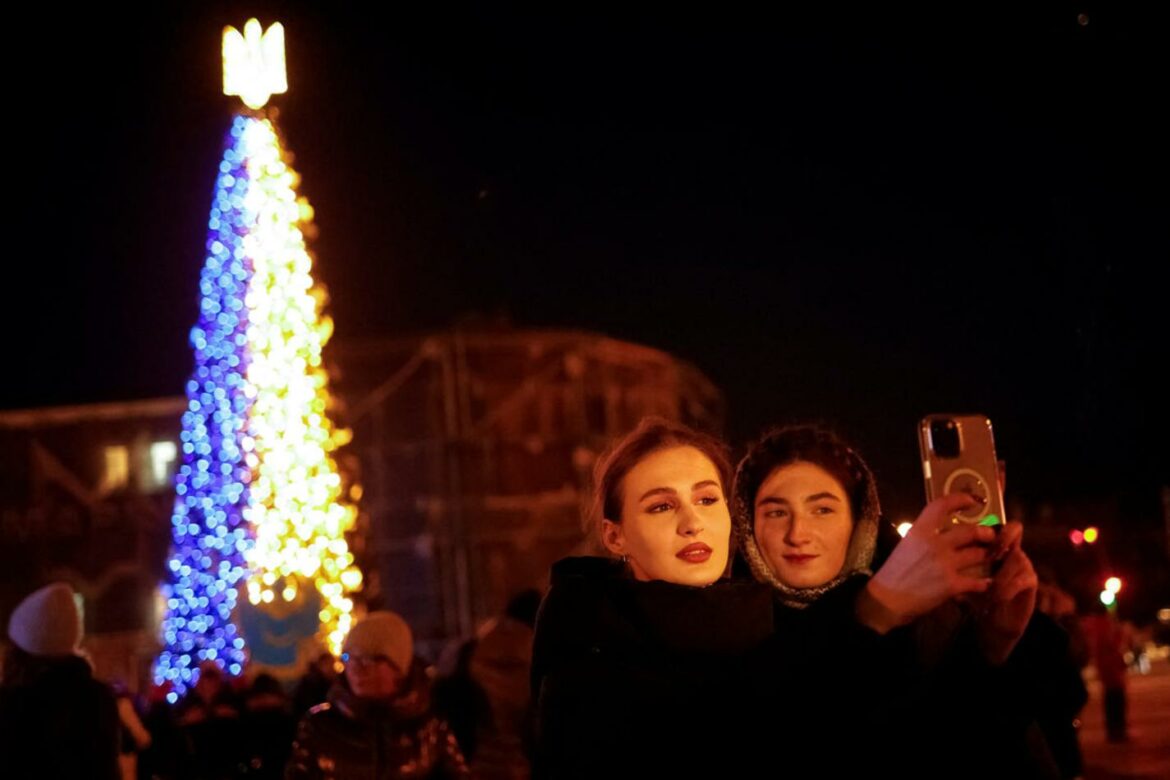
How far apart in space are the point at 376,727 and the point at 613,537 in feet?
10.4

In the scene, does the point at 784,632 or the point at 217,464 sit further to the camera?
the point at 217,464

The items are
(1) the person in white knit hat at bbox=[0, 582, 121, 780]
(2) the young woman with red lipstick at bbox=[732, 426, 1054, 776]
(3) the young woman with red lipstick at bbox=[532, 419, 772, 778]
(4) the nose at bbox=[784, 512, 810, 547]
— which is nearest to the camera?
(2) the young woman with red lipstick at bbox=[732, 426, 1054, 776]

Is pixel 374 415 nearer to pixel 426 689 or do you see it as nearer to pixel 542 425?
pixel 542 425

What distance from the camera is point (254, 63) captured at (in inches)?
720

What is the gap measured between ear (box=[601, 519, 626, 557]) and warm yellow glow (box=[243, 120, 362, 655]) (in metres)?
18.1

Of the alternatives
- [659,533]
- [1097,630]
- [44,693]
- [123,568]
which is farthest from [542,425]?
[659,533]

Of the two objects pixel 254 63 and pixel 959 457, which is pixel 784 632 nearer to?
pixel 959 457

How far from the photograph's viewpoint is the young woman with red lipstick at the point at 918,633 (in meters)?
2.29

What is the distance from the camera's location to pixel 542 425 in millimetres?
46312

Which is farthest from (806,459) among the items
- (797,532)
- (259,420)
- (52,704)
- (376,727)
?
(259,420)

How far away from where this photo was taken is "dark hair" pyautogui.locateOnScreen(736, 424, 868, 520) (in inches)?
118

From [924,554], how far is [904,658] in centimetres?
23

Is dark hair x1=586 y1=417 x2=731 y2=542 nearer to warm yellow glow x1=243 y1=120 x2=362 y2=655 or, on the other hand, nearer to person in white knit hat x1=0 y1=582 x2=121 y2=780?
person in white knit hat x1=0 y1=582 x2=121 y2=780

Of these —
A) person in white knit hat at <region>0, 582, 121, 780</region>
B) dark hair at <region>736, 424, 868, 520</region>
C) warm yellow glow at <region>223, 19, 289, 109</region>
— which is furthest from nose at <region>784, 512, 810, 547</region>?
warm yellow glow at <region>223, 19, 289, 109</region>
